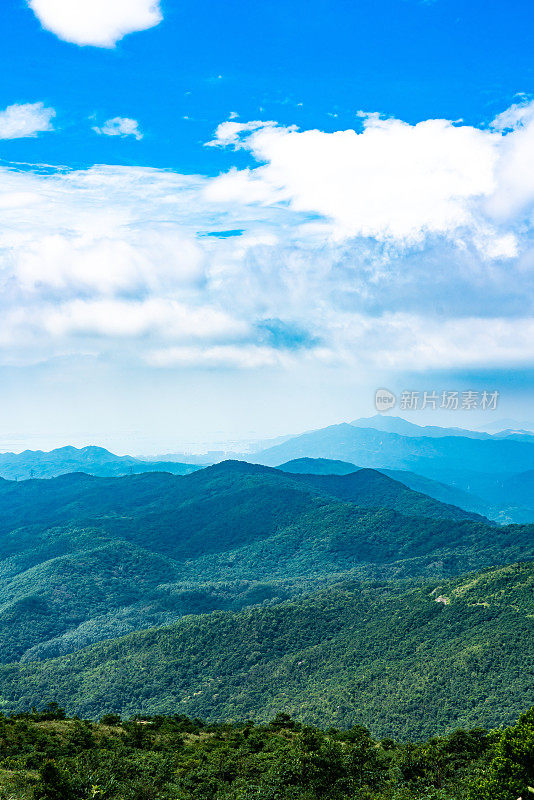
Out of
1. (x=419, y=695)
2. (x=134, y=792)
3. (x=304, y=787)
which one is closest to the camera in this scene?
(x=134, y=792)

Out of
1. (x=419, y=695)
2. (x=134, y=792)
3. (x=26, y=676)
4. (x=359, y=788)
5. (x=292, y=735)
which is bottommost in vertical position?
(x=26, y=676)

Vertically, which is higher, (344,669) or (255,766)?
(255,766)

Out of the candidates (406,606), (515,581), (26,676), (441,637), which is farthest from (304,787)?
(26,676)

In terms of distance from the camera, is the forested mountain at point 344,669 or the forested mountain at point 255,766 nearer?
the forested mountain at point 255,766

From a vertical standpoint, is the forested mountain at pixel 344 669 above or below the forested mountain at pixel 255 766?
below

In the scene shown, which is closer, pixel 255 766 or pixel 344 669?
pixel 255 766

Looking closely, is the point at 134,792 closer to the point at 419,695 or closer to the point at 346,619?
the point at 419,695

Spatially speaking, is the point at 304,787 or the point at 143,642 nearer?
the point at 304,787

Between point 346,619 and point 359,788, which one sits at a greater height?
point 359,788
